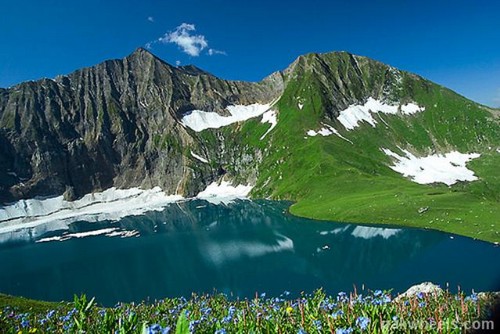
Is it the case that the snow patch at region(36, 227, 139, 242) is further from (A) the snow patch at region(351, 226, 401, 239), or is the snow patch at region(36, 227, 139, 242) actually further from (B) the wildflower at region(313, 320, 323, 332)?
(B) the wildflower at region(313, 320, 323, 332)

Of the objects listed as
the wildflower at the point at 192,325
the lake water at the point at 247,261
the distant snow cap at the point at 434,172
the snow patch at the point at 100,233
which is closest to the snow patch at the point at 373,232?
the lake water at the point at 247,261

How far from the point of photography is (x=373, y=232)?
303 feet

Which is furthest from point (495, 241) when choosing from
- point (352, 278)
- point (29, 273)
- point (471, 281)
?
point (29, 273)

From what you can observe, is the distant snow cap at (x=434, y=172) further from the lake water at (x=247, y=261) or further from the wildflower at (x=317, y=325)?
the wildflower at (x=317, y=325)

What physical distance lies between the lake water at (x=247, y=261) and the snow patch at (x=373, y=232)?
0.74 feet

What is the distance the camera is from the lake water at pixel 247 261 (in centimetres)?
6088

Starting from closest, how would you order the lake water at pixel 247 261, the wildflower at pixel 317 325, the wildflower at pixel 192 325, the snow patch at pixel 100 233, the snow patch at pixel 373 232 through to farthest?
the wildflower at pixel 317 325
the wildflower at pixel 192 325
the lake water at pixel 247 261
the snow patch at pixel 373 232
the snow patch at pixel 100 233

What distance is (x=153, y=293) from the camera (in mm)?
63969

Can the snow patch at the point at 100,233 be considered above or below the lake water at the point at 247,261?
above

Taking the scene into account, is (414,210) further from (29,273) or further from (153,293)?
(29,273)

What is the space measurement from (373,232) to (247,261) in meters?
34.0

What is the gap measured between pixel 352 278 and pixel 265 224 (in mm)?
60804

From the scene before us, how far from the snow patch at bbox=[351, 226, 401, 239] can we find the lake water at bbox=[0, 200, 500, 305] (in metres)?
0.23

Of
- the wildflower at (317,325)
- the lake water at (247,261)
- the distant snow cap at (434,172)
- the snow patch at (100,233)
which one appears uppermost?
the distant snow cap at (434,172)
